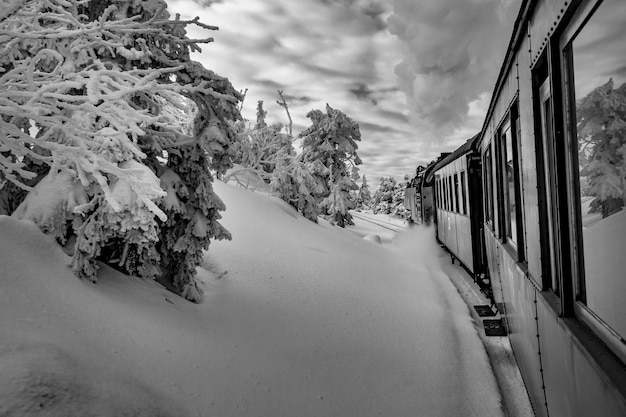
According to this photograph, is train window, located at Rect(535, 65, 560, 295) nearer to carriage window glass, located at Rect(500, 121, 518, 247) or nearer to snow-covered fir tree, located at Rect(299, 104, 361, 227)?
carriage window glass, located at Rect(500, 121, 518, 247)

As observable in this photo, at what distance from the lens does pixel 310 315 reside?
6.78m

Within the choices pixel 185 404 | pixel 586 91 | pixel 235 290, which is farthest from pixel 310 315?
pixel 586 91

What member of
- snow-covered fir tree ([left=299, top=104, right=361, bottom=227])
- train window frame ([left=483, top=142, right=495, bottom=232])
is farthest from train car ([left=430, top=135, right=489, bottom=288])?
snow-covered fir tree ([left=299, top=104, right=361, bottom=227])

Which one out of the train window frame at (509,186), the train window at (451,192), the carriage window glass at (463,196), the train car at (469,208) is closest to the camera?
the train window frame at (509,186)

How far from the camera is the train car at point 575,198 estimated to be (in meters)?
1.44

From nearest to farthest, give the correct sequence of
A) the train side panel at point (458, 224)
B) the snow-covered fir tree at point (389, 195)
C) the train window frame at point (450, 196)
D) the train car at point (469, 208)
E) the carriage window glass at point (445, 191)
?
the train car at point (469, 208) < the train side panel at point (458, 224) < the train window frame at point (450, 196) < the carriage window glass at point (445, 191) < the snow-covered fir tree at point (389, 195)

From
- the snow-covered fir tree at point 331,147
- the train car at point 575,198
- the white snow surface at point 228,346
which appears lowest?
the white snow surface at point 228,346

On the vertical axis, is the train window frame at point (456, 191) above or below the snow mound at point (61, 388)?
above

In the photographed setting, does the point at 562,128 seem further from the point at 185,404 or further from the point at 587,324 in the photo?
the point at 185,404

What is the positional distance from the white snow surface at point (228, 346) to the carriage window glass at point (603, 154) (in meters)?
3.18

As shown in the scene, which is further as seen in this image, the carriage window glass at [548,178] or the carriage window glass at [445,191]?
the carriage window glass at [445,191]

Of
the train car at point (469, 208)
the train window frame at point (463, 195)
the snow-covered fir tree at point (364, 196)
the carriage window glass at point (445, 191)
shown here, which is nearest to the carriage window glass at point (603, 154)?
the train car at point (469, 208)

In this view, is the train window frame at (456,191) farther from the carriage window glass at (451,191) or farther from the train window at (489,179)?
the train window at (489,179)

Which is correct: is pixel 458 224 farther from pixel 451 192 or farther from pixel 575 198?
pixel 575 198
